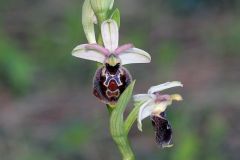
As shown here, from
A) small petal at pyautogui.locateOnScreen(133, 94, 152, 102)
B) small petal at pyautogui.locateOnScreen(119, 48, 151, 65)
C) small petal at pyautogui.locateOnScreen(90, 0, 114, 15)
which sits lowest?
small petal at pyautogui.locateOnScreen(133, 94, 152, 102)

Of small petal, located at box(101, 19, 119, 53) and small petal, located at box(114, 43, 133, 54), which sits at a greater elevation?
small petal, located at box(101, 19, 119, 53)

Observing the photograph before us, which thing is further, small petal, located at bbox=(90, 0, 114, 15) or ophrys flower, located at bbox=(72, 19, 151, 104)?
small petal, located at bbox=(90, 0, 114, 15)

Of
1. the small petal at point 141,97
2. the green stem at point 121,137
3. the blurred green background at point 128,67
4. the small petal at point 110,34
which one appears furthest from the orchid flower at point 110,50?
the blurred green background at point 128,67

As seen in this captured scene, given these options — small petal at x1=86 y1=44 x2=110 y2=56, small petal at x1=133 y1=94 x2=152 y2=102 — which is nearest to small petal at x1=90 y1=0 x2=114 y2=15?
small petal at x1=86 y1=44 x2=110 y2=56

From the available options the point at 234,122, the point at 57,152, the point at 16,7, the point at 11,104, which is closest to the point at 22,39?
the point at 16,7

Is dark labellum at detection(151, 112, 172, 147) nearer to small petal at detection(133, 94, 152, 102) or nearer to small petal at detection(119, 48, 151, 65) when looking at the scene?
small petal at detection(133, 94, 152, 102)

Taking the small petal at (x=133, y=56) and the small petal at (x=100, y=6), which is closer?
the small petal at (x=133, y=56)

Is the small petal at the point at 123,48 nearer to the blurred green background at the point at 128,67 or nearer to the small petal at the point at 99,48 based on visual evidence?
the small petal at the point at 99,48
